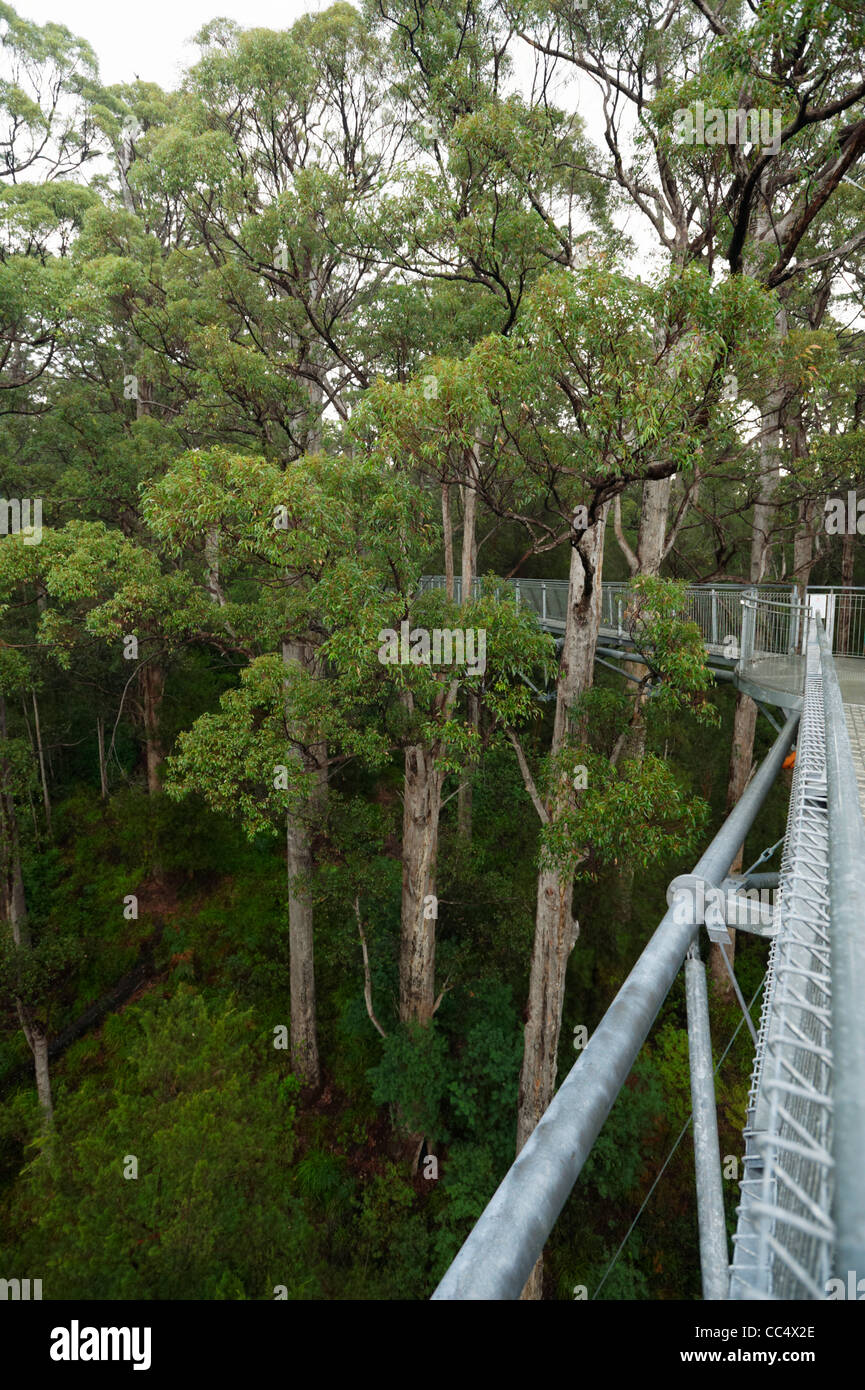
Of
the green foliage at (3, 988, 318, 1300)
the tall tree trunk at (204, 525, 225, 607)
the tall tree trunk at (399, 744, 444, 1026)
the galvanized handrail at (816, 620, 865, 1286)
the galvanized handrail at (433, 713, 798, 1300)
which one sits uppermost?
the tall tree trunk at (204, 525, 225, 607)

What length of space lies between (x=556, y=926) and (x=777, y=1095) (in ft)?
24.2

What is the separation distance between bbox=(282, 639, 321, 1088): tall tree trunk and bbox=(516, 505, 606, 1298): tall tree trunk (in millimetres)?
3739

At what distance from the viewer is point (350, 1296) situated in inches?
302

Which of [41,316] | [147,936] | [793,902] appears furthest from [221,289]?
[147,936]

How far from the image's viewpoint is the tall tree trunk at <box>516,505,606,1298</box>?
7.81 m

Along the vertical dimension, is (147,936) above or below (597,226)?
below

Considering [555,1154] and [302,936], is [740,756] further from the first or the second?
[555,1154]

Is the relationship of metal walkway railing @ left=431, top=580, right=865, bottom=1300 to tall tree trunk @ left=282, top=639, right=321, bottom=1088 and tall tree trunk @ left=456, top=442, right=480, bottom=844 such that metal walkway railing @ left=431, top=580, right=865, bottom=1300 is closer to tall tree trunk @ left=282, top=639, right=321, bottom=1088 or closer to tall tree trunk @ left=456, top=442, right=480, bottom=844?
tall tree trunk @ left=456, top=442, right=480, bottom=844

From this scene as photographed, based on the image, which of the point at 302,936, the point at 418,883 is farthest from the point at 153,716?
the point at 418,883

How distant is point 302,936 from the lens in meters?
10.7

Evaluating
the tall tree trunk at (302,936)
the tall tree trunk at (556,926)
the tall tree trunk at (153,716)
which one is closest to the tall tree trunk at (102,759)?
the tall tree trunk at (153,716)

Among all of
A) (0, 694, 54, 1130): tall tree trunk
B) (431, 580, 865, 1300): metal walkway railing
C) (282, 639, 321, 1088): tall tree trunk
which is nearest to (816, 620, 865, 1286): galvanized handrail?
(431, 580, 865, 1300): metal walkway railing

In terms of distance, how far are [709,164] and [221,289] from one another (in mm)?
6531
